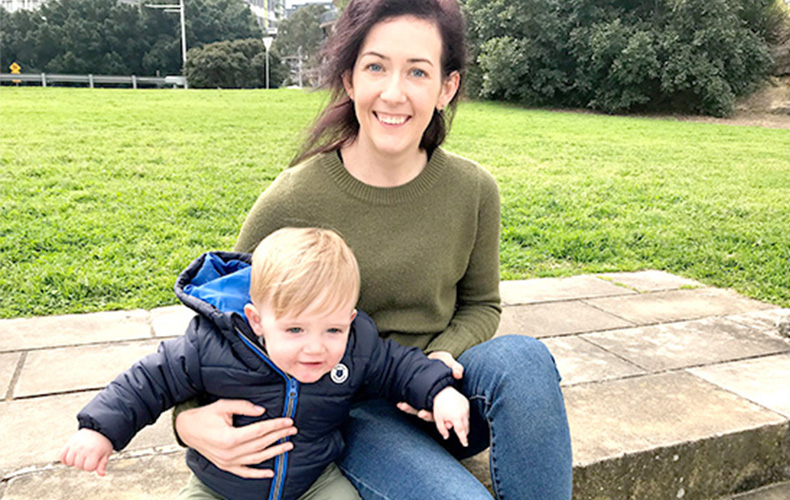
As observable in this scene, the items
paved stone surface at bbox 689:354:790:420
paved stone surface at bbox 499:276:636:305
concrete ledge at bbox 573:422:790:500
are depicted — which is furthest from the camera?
paved stone surface at bbox 499:276:636:305

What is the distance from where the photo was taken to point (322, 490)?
167cm

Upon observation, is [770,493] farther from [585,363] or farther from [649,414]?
[585,363]

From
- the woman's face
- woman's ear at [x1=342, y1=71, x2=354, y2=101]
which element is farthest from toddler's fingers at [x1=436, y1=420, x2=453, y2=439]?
woman's ear at [x1=342, y1=71, x2=354, y2=101]

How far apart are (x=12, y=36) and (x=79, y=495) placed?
4124cm

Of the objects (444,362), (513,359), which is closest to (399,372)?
(444,362)

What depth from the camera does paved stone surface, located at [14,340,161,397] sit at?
2.40 m

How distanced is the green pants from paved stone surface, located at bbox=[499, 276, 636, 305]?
204 centimetres

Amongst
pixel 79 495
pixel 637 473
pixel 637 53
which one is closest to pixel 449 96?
pixel 637 473

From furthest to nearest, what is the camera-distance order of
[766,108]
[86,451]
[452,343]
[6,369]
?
1. [766,108]
2. [6,369]
3. [452,343]
4. [86,451]

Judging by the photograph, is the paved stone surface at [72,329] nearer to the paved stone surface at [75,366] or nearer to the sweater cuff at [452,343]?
the paved stone surface at [75,366]

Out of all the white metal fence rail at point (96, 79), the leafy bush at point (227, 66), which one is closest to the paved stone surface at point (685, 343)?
the leafy bush at point (227, 66)

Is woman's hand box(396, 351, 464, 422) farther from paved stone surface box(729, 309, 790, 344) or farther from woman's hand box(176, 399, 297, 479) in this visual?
paved stone surface box(729, 309, 790, 344)

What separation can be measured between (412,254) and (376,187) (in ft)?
0.69

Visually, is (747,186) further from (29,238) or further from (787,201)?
(29,238)
